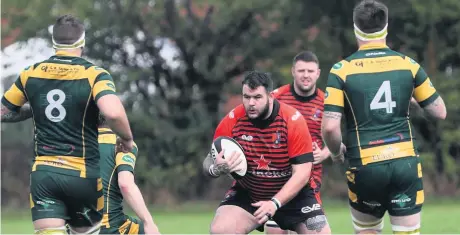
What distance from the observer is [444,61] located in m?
23.1

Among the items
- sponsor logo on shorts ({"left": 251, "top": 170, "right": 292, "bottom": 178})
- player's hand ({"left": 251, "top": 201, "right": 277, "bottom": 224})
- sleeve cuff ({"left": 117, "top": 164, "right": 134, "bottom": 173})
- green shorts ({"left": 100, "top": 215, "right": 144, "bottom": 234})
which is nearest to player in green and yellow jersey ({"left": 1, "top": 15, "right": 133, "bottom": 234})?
sleeve cuff ({"left": 117, "top": 164, "right": 134, "bottom": 173})

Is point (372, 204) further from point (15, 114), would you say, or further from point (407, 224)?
point (15, 114)

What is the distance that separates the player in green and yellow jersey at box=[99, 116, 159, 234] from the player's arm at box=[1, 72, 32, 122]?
2.14 feet

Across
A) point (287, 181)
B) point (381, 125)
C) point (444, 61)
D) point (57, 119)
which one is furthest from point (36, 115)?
point (444, 61)

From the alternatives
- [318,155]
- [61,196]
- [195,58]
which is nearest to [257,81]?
[61,196]

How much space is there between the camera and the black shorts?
7.36 m

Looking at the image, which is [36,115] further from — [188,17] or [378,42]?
[188,17]

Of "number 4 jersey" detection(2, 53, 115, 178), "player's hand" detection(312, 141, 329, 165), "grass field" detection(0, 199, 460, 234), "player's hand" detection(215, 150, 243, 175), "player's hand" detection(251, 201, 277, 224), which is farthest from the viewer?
"grass field" detection(0, 199, 460, 234)

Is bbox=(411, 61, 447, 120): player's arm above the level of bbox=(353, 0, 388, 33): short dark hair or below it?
below

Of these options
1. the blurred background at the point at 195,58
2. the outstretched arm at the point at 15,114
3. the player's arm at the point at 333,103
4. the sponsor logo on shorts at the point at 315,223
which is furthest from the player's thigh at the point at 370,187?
the blurred background at the point at 195,58

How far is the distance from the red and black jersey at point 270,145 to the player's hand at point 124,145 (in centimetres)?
104

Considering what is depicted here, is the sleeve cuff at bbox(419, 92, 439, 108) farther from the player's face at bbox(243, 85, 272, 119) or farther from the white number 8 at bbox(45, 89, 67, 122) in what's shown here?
the white number 8 at bbox(45, 89, 67, 122)

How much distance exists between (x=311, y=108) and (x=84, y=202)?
139 inches

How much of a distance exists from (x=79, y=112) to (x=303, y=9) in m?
17.9
